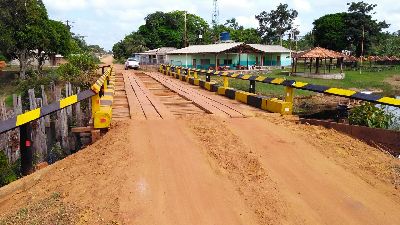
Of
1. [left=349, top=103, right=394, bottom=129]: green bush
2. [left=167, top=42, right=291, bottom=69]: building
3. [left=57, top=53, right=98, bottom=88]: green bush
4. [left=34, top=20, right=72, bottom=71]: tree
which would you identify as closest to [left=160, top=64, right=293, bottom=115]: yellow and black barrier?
[left=349, top=103, right=394, bottom=129]: green bush

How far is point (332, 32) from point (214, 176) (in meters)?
65.9

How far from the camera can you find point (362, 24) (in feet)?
195

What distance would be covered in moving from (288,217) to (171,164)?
1761 millimetres

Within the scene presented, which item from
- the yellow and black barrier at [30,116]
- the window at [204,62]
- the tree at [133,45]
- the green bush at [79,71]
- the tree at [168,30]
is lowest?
the yellow and black barrier at [30,116]

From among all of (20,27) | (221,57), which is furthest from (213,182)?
(221,57)

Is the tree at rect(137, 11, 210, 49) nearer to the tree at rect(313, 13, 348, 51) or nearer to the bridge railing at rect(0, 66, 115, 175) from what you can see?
the tree at rect(313, 13, 348, 51)

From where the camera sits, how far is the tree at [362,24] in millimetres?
→ 58969

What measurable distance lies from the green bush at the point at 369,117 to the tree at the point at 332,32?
194 feet

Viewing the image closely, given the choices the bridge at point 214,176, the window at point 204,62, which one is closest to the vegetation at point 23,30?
the window at point 204,62

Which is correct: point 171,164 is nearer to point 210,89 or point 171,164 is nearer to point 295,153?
point 295,153

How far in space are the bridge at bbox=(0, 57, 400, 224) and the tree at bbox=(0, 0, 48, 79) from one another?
3438cm

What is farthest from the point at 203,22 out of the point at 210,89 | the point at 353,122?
the point at 353,122

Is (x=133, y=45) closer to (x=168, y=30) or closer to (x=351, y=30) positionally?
(x=168, y=30)

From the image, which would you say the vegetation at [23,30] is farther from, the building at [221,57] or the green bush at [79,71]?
the building at [221,57]
